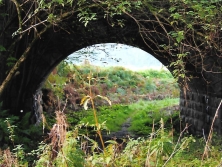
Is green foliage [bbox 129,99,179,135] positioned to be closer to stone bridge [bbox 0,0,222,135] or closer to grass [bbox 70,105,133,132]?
grass [bbox 70,105,133,132]

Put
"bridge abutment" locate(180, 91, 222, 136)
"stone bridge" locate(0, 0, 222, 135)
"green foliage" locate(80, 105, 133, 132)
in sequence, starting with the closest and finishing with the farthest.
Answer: "stone bridge" locate(0, 0, 222, 135), "bridge abutment" locate(180, 91, 222, 136), "green foliage" locate(80, 105, 133, 132)

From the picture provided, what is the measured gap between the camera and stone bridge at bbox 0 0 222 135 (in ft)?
25.0

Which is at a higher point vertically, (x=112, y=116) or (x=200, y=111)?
(x=200, y=111)

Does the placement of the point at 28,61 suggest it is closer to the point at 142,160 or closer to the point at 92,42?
the point at 92,42

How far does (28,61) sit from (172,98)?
1239cm

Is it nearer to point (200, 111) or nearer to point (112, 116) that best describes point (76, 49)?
point (200, 111)

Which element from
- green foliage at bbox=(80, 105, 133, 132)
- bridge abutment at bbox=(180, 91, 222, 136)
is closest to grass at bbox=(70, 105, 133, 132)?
green foliage at bbox=(80, 105, 133, 132)

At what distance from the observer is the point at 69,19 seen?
23.1ft

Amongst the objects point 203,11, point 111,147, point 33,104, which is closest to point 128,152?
point 111,147

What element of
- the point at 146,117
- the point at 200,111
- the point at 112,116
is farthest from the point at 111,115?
the point at 200,111

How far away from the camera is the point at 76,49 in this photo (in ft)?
30.3

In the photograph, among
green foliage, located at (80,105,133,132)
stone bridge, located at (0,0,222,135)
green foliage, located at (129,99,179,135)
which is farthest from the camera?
green foliage, located at (80,105,133,132)

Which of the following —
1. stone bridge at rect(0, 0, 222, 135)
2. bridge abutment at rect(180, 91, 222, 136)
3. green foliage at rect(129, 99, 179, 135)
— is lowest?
green foliage at rect(129, 99, 179, 135)

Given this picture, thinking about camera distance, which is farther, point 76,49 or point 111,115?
point 111,115
